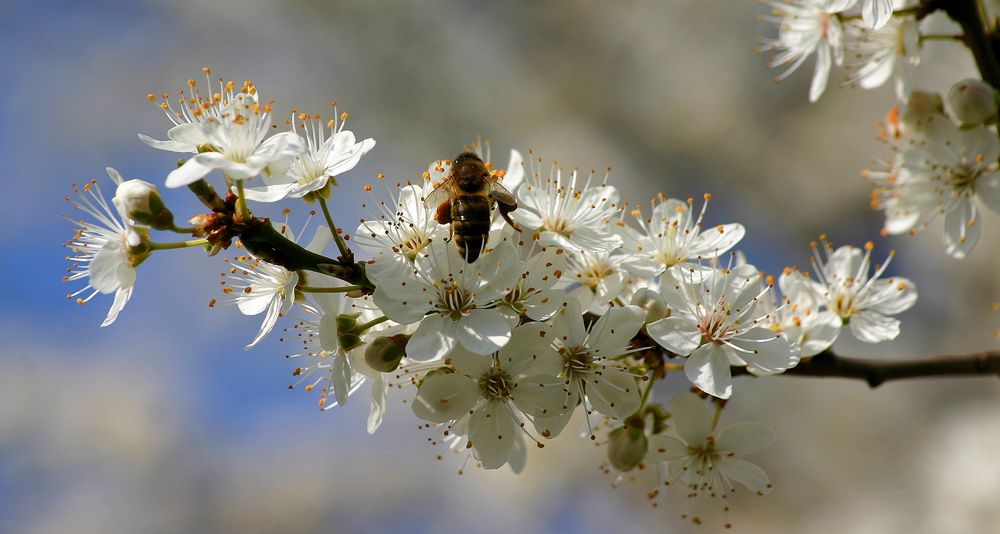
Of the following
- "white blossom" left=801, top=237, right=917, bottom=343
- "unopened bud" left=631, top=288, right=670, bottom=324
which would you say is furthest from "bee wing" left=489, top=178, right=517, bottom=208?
"white blossom" left=801, top=237, right=917, bottom=343

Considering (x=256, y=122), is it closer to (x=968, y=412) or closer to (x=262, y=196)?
(x=262, y=196)

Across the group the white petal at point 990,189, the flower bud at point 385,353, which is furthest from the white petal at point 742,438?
the white petal at point 990,189

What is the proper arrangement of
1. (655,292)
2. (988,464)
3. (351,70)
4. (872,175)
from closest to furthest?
(655,292) < (872,175) < (988,464) < (351,70)

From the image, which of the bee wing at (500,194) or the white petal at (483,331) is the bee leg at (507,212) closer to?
the bee wing at (500,194)

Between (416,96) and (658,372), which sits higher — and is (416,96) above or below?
below

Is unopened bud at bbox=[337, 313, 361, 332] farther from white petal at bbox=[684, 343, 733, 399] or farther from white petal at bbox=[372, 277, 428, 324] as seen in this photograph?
white petal at bbox=[684, 343, 733, 399]

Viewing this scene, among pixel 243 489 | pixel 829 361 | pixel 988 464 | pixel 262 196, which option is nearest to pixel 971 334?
pixel 988 464

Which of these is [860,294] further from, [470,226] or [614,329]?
[470,226]
